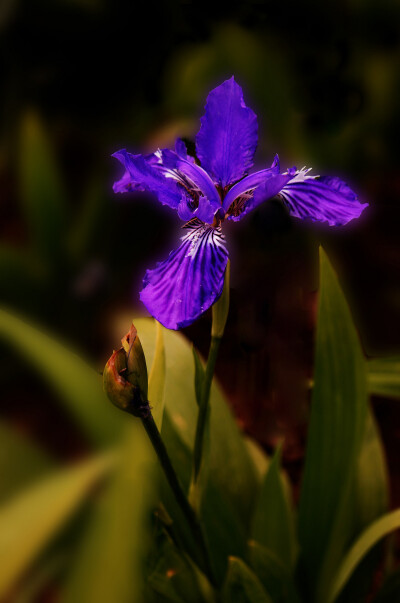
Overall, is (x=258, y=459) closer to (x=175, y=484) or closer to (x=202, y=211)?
(x=175, y=484)

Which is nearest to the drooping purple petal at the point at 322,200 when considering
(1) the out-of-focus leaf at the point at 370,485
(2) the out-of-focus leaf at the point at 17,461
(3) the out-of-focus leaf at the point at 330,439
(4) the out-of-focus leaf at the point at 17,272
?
(3) the out-of-focus leaf at the point at 330,439

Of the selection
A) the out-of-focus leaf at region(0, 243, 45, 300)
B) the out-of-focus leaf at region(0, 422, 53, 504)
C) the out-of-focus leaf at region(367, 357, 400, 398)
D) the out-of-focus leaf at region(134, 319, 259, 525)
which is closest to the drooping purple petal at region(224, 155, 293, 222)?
the out-of-focus leaf at region(134, 319, 259, 525)

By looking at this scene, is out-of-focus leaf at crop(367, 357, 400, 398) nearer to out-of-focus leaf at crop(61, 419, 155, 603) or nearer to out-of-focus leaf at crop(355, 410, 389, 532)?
out-of-focus leaf at crop(355, 410, 389, 532)

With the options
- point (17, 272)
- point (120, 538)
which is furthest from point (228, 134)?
point (17, 272)

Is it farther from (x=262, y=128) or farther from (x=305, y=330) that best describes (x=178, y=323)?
(x=262, y=128)

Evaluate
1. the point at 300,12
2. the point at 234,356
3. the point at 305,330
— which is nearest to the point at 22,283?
the point at 234,356
